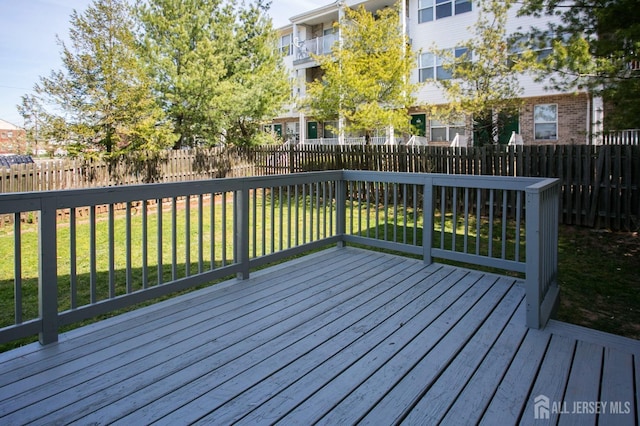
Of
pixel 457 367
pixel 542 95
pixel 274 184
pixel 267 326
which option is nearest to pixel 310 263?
pixel 274 184

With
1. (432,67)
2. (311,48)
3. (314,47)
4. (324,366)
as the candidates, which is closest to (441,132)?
(432,67)

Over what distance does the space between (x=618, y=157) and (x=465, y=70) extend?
16.6 feet

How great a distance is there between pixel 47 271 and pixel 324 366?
1.86m

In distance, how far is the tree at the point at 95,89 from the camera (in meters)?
9.90

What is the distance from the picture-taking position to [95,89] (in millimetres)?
10141

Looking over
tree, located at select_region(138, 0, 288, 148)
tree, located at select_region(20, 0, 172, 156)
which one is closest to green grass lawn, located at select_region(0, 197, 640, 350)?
tree, located at select_region(20, 0, 172, 156)

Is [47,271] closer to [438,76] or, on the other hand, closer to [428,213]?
[428,213]

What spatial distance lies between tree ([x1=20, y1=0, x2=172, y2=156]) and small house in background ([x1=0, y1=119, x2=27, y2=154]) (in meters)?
1.63

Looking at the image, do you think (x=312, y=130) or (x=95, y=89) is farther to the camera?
(x=312, y=130)

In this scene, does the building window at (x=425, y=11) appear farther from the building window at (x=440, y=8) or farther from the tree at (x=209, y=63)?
the tree at (x=209, y=63)

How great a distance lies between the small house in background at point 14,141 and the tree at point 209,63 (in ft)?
13.1

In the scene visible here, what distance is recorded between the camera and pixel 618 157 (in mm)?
7355

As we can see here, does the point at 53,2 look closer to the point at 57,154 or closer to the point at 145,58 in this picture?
the point at 145,58

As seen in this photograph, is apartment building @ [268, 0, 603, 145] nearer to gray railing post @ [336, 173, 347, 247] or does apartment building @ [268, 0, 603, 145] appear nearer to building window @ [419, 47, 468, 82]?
building window @ [419, 47, 468, 82]
